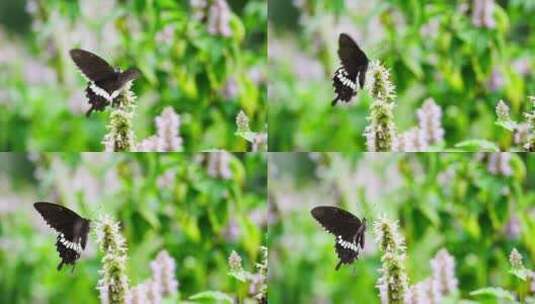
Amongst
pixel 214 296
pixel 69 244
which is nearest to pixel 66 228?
pixel 69 244

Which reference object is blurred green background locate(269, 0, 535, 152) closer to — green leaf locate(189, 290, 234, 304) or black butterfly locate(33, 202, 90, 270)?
green leaf locate(189, 290, 234, 304)

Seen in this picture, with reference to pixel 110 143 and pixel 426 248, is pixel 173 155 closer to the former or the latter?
pixel 110 143

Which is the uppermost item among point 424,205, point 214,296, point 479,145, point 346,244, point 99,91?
point 99,91

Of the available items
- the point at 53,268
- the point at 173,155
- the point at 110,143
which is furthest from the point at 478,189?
the point at 53,268

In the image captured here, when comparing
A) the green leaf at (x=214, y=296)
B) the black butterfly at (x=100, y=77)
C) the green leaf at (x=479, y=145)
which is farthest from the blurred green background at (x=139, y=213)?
the green leaf at (x=479, y=145)

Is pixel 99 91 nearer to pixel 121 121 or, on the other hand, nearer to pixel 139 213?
pixel 121 121

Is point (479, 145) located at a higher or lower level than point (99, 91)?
lower

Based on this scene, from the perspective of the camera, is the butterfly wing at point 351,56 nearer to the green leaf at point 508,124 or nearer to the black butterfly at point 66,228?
the green leaf at point 508,124
